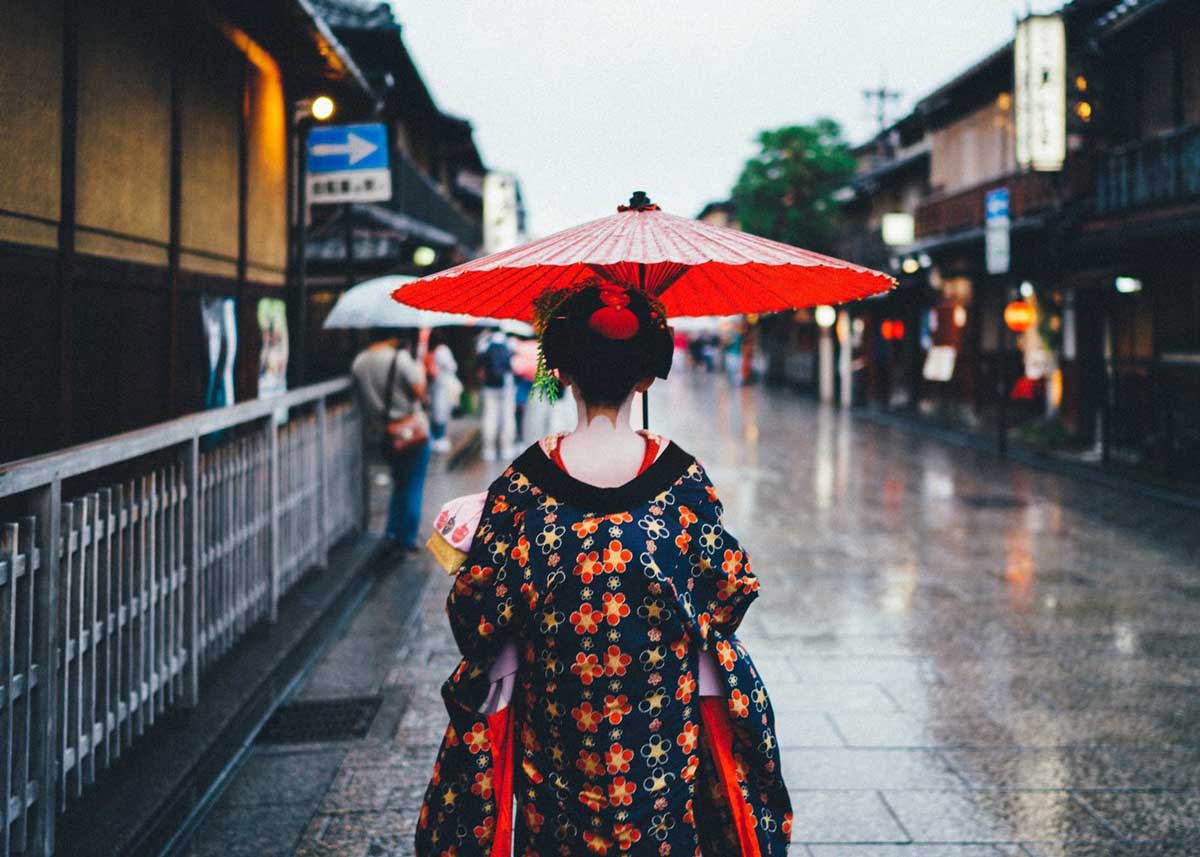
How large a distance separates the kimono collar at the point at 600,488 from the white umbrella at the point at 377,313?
6.18m

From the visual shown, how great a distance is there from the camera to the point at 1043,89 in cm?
1822

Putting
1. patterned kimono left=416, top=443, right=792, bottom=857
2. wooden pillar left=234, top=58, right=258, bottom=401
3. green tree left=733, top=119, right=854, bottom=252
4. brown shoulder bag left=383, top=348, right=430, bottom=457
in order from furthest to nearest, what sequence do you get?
green tree left=733, top=119, right=854, bottom=252 → brown shoulder bag left=383, top=348, right=430, bottom=457 → wooden pillar left=234, top=58, right=258, bottom=401 → patterned kimono left=416, top=443, right=792, bottom=857

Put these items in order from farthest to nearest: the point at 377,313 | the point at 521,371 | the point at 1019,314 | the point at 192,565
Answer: the point at 1019,314, the point at 521,371, the point at 377,313, the point at 192,565

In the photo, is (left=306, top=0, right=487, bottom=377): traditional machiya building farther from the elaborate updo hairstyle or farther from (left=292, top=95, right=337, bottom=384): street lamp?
the elaborate updo hairstyle

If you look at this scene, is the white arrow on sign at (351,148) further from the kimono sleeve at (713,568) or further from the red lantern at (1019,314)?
the red lantern at (1019,314)

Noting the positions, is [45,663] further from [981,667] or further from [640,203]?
[981,667]

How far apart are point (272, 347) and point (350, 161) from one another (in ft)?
6.55

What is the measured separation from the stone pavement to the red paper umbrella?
7.08ft

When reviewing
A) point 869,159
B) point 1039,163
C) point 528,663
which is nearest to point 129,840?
point 528,663

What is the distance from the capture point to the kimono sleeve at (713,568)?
2734mm

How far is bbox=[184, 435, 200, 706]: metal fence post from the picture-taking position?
209 inches

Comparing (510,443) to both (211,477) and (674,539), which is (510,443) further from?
(674,539)

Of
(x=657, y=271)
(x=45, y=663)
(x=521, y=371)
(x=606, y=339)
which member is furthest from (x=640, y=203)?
(x=521, y=371)

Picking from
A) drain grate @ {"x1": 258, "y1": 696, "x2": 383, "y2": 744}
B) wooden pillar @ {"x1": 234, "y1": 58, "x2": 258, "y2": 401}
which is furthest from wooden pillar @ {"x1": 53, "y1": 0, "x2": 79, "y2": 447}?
wooden pillar @ {"x1": 234, "y1": 58, "x2": 258, "y2": 401}
